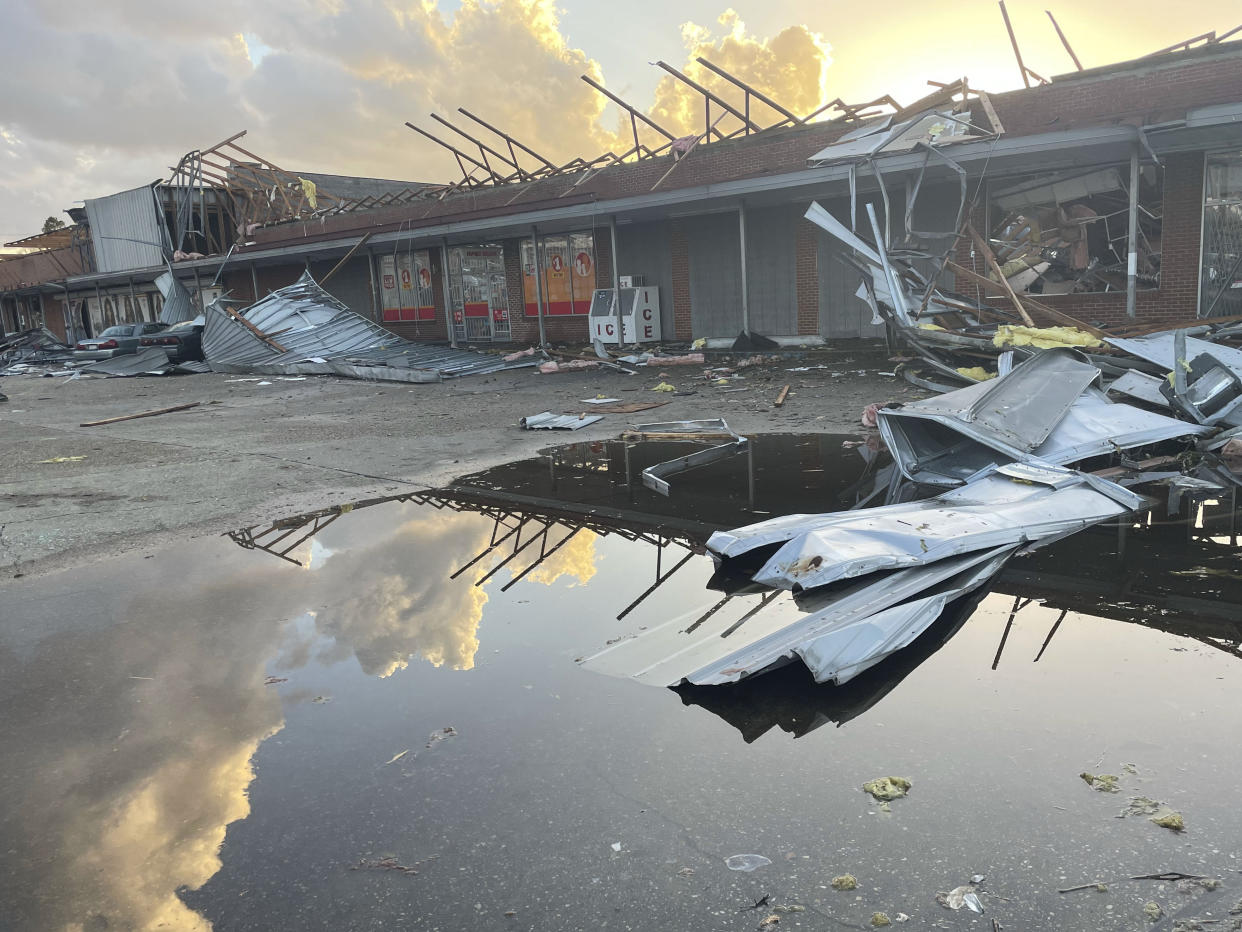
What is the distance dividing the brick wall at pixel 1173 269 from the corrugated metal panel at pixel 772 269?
5223 mm

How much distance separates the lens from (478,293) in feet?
81.0

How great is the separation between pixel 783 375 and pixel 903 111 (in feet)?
16.0

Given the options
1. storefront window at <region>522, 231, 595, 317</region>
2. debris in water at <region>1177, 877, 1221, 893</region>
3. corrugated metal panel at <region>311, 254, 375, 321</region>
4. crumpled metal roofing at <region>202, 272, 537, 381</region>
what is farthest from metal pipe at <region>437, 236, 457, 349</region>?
debris in water at <region>1177, 877, 1221, 893</region>

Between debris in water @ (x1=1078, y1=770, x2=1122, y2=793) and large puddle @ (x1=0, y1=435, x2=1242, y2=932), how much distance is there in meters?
0.02

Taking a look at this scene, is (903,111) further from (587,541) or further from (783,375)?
(587,541)

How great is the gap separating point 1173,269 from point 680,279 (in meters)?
9.95

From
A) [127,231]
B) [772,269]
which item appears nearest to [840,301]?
[772,269]

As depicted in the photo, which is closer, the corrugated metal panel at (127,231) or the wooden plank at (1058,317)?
the wooden plank at (1058,317)

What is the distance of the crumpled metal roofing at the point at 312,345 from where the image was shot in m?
18.9

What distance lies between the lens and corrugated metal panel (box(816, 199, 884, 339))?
A: 17812 mm

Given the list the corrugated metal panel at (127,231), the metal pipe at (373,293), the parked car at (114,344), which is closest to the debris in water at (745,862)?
the metal pipe at (373,293)

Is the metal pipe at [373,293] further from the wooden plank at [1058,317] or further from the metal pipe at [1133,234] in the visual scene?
the metal pipe at [1133,234]

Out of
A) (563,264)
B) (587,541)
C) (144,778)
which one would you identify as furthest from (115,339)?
(144,778)

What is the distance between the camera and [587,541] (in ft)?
19.2
